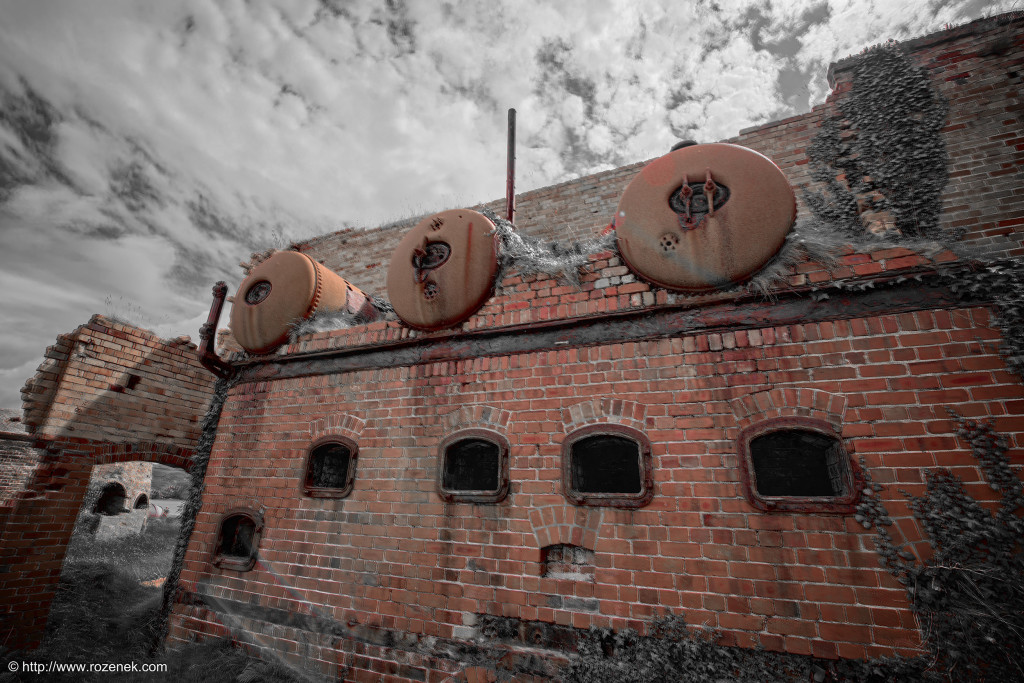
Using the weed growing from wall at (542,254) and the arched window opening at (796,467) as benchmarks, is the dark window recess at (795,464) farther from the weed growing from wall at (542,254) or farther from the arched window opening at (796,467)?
the weed growing from wall at (542,254)

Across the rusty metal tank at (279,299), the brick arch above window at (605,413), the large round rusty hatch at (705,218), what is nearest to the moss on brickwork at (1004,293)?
the large round rusty hatch at (705,218)

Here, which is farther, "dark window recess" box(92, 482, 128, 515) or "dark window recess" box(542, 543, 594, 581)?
"dark window recess" box(92, 482, 128, 515)

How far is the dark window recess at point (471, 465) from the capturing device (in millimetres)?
3738

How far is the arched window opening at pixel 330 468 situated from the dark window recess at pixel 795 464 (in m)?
3.57

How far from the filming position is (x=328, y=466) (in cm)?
442

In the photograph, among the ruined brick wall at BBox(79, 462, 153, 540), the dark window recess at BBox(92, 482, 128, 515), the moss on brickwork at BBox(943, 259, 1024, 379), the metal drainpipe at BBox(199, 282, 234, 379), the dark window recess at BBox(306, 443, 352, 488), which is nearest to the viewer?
the moss on brickwork at BBox(943, 259, 1024, 379)

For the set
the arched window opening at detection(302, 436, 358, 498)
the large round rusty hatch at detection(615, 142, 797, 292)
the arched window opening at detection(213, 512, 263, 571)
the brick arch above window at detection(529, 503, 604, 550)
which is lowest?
the arched window opening at detection(213, 512, 263, 571)

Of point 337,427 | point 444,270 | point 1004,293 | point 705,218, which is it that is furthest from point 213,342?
point 1004,293

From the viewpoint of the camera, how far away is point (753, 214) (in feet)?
10.6

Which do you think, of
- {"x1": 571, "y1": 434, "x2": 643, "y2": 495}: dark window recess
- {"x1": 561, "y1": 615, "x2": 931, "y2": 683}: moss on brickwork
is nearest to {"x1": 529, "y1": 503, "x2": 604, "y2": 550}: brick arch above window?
{"x1": 571, "y1": 434, "x2": 643, "y2": 495}: dark window recess

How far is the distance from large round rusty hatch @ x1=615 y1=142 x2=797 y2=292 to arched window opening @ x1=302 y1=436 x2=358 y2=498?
3354 mm

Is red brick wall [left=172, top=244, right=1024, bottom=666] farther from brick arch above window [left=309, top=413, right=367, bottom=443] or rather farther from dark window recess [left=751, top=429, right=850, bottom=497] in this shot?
dark window recess [left=751, top=429, right=850, bottom=497]

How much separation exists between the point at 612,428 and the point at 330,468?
10.2 ft

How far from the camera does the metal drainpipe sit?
5.01 metres
